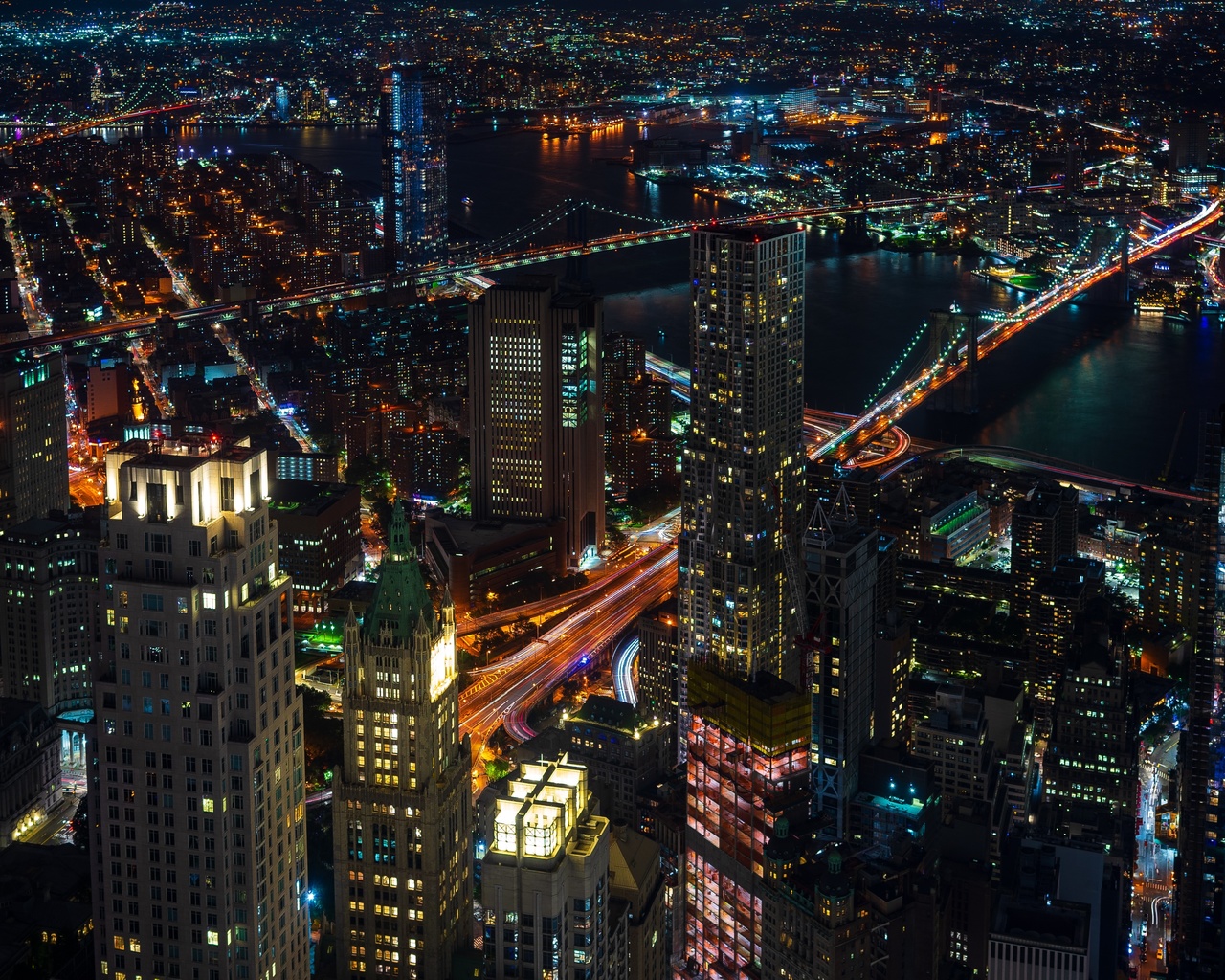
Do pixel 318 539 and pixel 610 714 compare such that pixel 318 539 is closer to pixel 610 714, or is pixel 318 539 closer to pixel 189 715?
pixel 610 714

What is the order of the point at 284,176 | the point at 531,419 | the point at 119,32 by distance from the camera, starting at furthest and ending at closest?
the point at 119,32
the point at 284,176
the point at 531,419

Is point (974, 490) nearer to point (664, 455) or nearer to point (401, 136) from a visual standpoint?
point (664, 455)

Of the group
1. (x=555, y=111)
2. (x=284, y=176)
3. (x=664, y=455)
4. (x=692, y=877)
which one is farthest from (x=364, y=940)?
(x=555, y=111)

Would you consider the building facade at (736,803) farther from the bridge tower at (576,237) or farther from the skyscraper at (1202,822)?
the bridge tower at (576,237)

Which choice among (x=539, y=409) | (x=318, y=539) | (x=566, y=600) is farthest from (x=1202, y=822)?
(x=539, y=409)

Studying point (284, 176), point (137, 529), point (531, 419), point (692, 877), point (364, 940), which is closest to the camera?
point (137, 529)

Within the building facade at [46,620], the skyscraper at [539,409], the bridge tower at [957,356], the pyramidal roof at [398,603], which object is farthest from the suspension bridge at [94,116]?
the pyramidal roof at [398,603]
